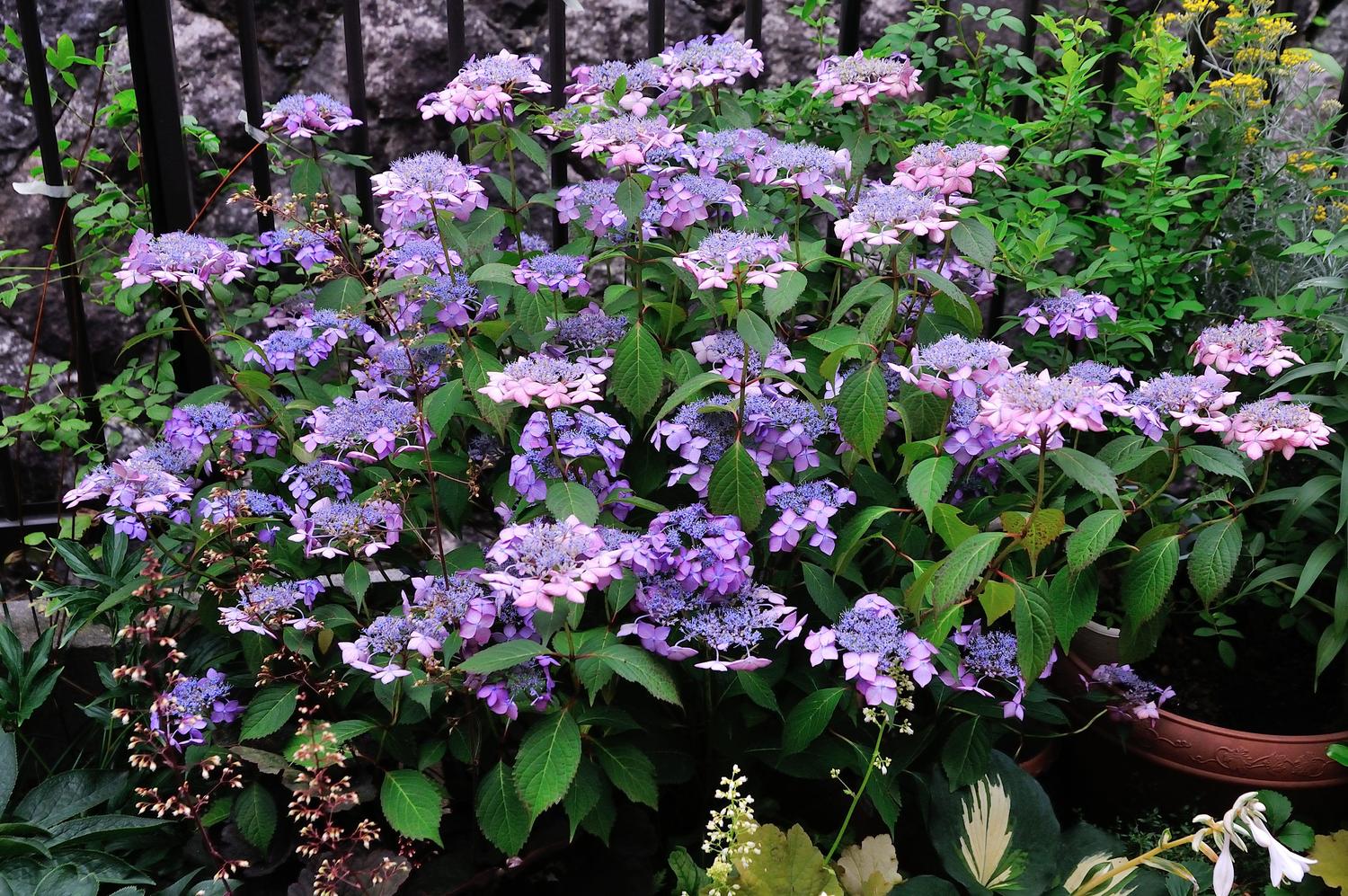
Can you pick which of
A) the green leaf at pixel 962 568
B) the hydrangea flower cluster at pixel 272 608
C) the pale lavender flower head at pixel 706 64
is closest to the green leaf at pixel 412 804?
the hydrangea flower cluster at pixel 272 608

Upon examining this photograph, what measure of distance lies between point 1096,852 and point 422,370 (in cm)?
136

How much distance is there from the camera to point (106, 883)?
1796 millimetres

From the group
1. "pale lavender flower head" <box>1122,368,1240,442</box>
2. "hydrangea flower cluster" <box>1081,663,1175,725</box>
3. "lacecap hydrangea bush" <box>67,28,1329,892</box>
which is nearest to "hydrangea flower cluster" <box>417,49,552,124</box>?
"lacecap hydrangea bush" <box>67,28,1329,892</box>

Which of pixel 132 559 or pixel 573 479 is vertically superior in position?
pixel 573 479

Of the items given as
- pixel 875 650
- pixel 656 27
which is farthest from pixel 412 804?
pixel 656 27

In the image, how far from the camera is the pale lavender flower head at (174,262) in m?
1.82

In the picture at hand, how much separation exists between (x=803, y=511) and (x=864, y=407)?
0.19 m

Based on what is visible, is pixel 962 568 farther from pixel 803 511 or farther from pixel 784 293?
pixel 784 293

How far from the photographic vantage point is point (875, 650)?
1590 mm

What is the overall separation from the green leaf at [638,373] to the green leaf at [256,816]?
32.2 inches

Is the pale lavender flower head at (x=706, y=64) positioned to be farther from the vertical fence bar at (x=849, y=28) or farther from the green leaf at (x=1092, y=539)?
the green leaf at (x=1092, y=539)

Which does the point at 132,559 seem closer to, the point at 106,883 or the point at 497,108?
the point at 106,883

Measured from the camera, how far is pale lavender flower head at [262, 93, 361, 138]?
2.01 m

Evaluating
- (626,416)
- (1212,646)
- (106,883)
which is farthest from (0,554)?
(1212,646)
